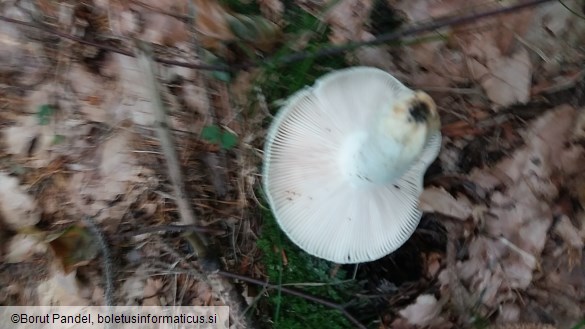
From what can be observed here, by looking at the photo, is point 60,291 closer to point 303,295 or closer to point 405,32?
point 303,295

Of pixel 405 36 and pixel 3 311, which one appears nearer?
pixel 405 36

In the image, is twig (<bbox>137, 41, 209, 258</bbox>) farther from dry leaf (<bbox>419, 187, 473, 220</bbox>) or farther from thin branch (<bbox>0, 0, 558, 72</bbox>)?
dry leaf (<bbox>419, 187, 473, 220</bbox>)

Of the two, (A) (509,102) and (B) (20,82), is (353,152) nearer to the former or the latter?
(A) (509,102)

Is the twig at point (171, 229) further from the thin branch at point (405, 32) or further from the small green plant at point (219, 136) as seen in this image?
the thin branch at point (405, 32)

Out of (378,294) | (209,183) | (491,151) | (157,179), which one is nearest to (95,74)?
(157,179)

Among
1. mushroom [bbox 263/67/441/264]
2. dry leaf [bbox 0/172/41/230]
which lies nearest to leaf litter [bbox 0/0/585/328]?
dry leaf [bbox 0/172/41/230]

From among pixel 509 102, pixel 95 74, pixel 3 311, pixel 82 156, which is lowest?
pixel 3 311
